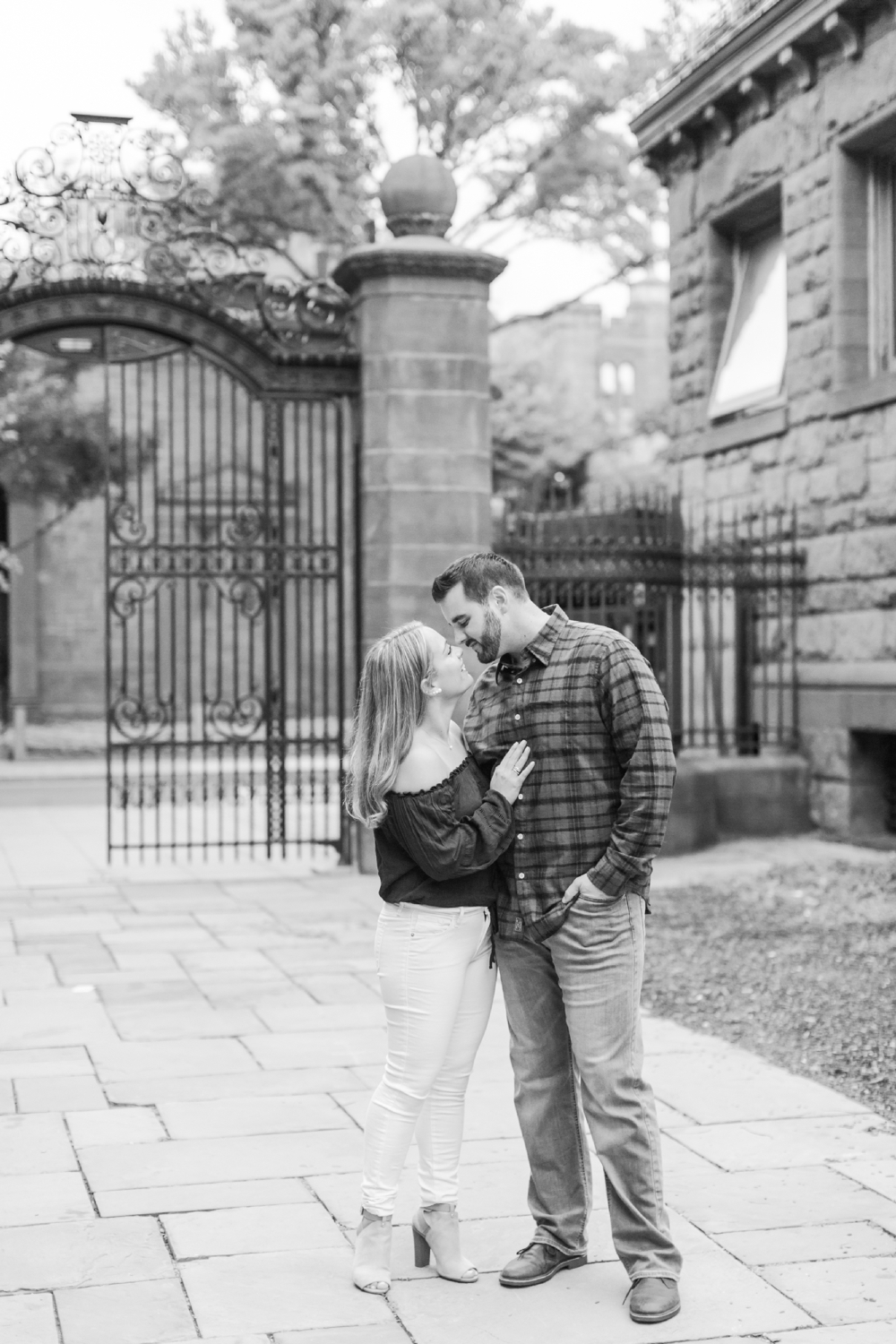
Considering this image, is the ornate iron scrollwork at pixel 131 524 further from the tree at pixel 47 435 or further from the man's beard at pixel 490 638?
the tree at pixel 47 435

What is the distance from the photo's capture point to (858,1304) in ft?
12.7

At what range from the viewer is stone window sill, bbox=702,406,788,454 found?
43.5 ft

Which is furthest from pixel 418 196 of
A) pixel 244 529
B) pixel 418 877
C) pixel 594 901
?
pixel 594 901

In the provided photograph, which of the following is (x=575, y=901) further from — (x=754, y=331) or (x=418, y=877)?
(x=754, y=331)

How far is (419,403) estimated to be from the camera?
11281 mm

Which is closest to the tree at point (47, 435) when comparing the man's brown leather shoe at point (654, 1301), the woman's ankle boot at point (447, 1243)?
the woman's ankle boot at point (447, 1243)

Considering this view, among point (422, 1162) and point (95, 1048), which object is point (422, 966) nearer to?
point (422, 1162)

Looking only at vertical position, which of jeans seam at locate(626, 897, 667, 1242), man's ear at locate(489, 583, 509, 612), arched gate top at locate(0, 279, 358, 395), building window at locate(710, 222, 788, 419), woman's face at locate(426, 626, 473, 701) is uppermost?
building window at locate(710, 222, 788, 419)

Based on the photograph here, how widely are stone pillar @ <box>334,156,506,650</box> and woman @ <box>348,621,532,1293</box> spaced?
7173mm

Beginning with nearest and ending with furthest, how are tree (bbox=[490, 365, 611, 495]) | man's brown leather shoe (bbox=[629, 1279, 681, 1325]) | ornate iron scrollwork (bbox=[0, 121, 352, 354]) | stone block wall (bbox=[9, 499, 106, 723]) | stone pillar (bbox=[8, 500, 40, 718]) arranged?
1. man's brown leather shoe (bbox=[629, 1279, 681, 1325])
2. ornate iron scrollwork (bbox=[0, 121, 352, 354])
3. stone pillar (bbox=[8, 500, 40, 718])
4. stone block wall (bbox=[9, 499, 106, 723])
5. tree (bbox=[490, 365, 611, 495])

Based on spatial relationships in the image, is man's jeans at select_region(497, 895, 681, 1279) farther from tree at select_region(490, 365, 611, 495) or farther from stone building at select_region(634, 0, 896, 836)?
tree at select_region(490, 365, 611, 495)

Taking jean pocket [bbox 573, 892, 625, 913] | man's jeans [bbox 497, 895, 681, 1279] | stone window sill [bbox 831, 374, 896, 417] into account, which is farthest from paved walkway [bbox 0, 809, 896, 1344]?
stone window sill [bbox 831, 374, 896, 417]

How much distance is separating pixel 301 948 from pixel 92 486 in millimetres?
16809

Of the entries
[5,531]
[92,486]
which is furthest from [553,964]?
[5,531]
